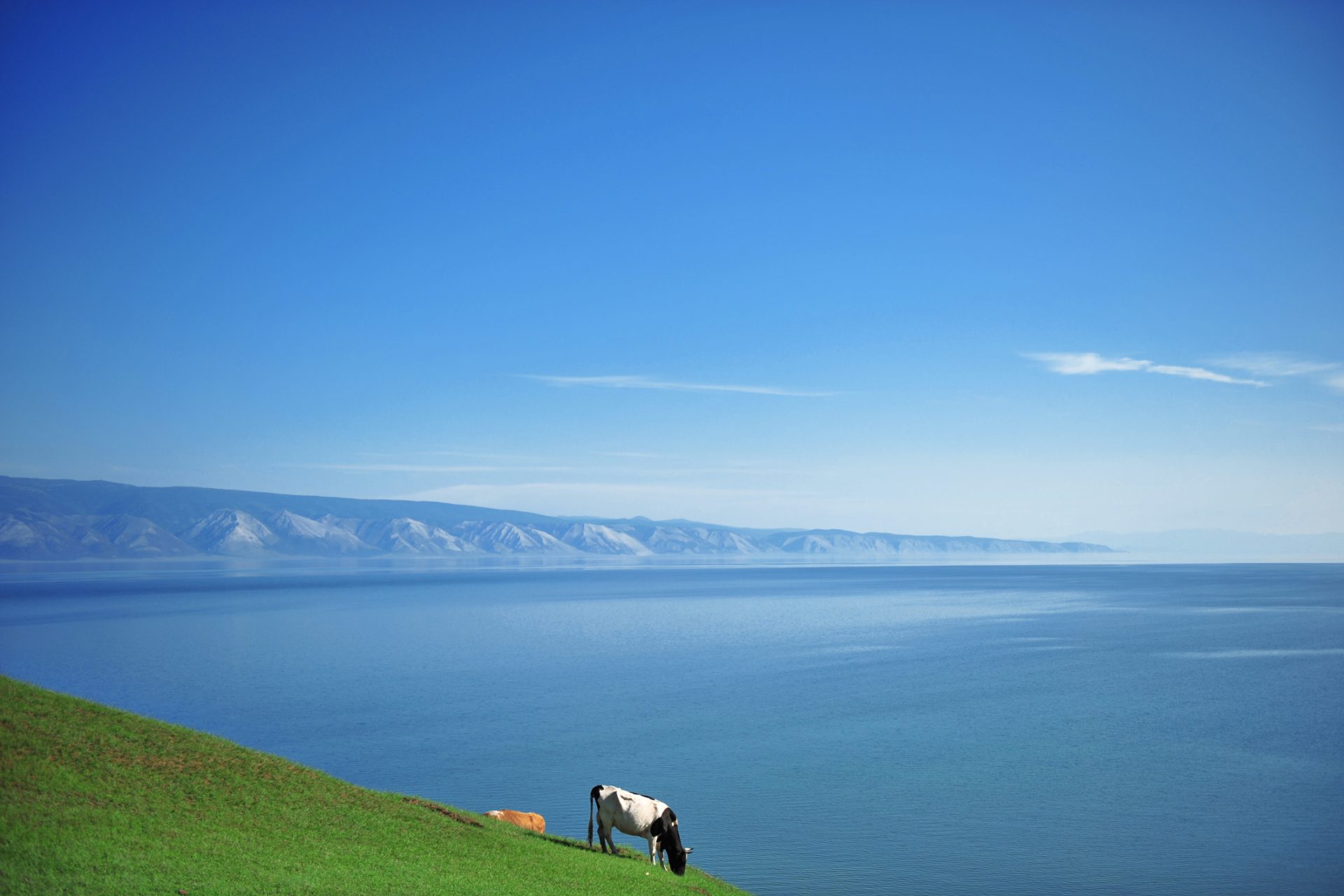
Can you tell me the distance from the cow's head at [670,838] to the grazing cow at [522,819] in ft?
14.3

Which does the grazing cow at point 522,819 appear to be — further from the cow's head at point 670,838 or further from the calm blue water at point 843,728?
the calm blue water at point 843,728

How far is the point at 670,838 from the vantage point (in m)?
23.7

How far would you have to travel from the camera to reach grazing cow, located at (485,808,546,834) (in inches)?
1045

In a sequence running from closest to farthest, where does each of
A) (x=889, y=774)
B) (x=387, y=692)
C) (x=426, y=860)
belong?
(x=426, y=860) → (x=889, y=774) → (x=387, y=692)

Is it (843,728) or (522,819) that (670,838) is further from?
(843,728)

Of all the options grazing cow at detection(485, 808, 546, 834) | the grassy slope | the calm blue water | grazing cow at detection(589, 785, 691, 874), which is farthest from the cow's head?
the calm blue water

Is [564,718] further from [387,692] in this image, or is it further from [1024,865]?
[1024,865]

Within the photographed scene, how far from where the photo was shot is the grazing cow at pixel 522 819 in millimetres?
26531

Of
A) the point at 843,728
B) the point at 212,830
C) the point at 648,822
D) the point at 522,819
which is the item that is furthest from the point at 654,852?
the point at 843,728

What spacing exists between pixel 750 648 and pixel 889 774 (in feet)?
171

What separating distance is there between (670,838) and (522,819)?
5984 millimetres

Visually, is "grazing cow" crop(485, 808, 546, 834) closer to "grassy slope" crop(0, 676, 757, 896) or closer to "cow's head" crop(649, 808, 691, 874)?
"grassy slope" crop(0, 676, 757, 896)

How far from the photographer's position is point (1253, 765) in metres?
41.9

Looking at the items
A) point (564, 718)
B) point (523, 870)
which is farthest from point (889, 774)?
point (523, 870)
